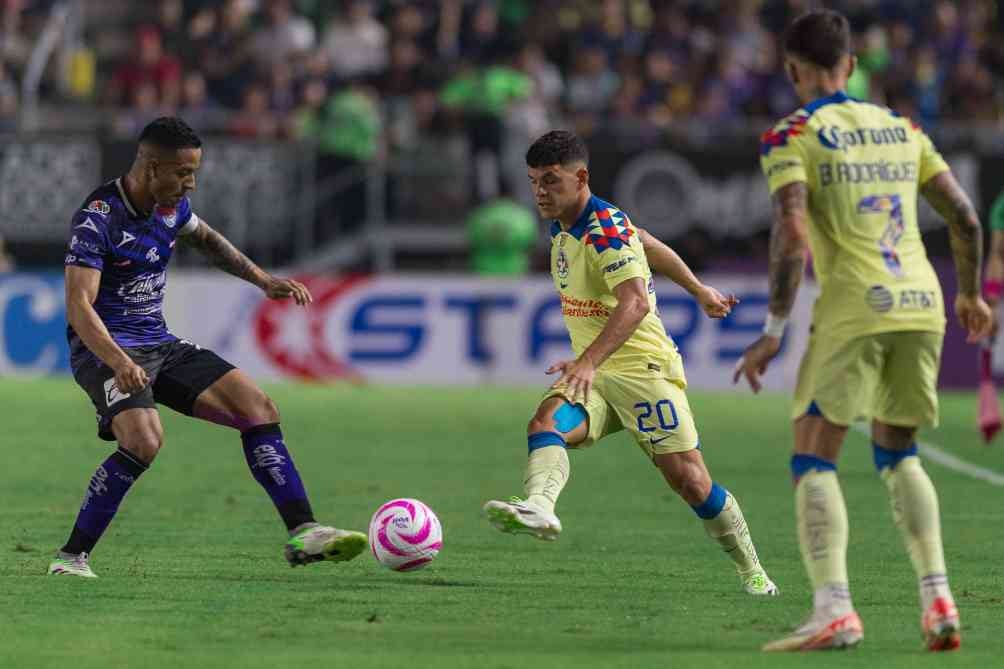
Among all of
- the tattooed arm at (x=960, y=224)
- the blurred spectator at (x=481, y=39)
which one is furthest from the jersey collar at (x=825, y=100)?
the blurred spectator at (x=481, y=39)

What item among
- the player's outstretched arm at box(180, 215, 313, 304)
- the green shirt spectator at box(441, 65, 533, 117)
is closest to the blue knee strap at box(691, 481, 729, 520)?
the player's outstretched arm at box(180, 215, 313, 304)

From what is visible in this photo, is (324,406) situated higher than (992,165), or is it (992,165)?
(992,165)

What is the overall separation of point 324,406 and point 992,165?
890 cm

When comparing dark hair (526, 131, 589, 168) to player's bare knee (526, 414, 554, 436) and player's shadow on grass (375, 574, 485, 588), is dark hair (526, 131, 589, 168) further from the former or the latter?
player's shadow on grass (375, 574, 485, 588)

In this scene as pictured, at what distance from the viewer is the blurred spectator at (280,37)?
2500 cm

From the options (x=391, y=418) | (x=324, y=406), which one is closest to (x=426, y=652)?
(x=391, y=418)

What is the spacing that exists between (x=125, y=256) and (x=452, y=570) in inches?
79.7

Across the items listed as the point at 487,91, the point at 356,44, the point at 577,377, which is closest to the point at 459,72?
the point at 487,91

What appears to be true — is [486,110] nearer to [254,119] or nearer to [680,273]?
[254,119]

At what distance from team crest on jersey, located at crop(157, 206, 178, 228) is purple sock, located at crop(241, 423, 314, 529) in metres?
0.99

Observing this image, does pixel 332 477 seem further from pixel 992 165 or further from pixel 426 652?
pixel 992 165

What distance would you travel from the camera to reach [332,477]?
530 inches

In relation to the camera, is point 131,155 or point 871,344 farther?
point 131,155

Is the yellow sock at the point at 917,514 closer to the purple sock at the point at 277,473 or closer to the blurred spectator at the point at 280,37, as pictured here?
the purple sock at the point at 277,473
